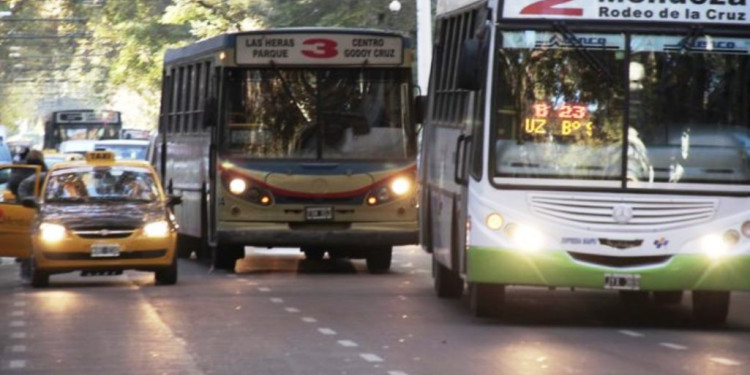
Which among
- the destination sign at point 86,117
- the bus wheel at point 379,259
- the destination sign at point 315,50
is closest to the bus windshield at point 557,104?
the destination sign at point 315,50

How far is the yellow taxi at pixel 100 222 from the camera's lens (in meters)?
23.8

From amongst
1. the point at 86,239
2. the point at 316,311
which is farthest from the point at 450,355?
the point at 86,239

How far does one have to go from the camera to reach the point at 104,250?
23.8 metres

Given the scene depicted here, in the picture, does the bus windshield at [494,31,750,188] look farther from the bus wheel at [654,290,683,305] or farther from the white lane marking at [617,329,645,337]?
the bus wheel at [654,290,683,305]

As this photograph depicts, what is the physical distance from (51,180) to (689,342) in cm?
1042

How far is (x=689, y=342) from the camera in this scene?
17.0 metres

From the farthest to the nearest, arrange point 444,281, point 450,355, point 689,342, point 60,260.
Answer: point 60,260, point 444,281, point 689,342, point 450,355

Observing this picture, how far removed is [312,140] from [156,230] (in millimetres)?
2990

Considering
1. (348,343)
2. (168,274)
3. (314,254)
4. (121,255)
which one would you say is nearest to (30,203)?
(121,255)

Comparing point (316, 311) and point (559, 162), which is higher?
point (559, 162)

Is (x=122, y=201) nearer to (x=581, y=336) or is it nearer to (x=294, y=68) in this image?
(x=294, y=68)

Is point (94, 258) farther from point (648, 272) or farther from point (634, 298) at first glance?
point (648, 272)

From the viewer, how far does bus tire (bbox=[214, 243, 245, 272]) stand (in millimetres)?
27453

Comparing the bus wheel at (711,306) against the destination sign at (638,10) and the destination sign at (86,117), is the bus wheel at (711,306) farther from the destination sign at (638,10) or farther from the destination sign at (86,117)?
the destination sign at (86,117)
